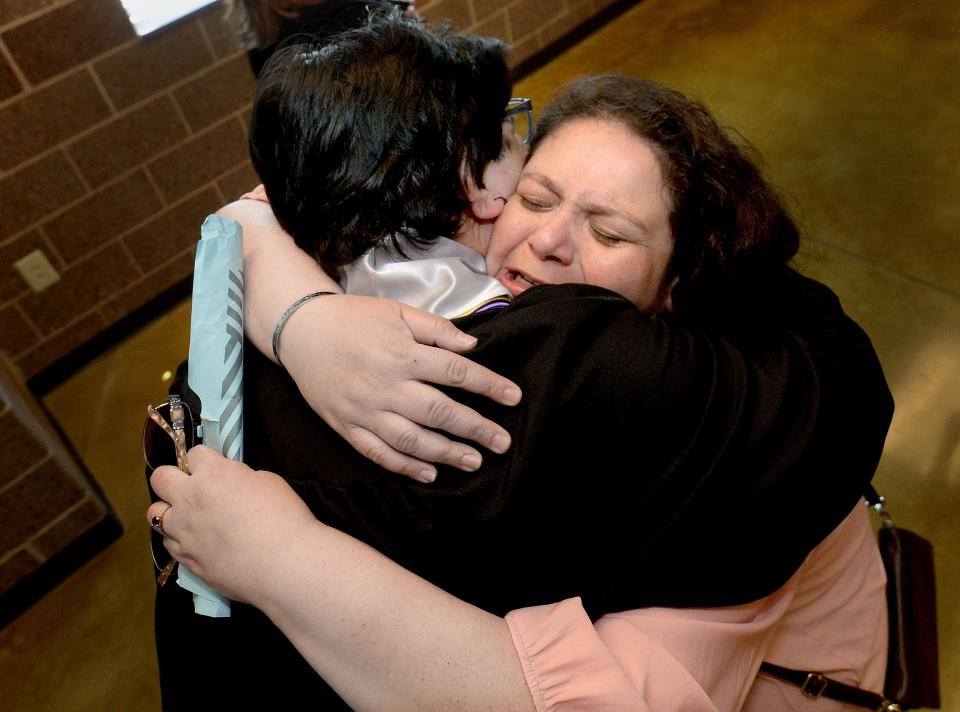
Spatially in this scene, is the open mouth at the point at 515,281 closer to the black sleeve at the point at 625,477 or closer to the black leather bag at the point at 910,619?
the black sleeve at the point at 625,477

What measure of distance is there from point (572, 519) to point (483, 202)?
0.60 metres

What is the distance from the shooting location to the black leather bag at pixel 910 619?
1.20 meters

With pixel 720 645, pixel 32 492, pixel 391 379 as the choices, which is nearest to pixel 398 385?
pixel 391 379

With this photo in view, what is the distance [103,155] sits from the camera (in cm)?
277

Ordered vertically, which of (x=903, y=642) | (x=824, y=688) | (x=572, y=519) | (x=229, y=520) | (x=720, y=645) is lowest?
(x=903, y=642)

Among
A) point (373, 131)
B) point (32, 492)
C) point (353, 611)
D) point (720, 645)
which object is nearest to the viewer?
point (353, 611)

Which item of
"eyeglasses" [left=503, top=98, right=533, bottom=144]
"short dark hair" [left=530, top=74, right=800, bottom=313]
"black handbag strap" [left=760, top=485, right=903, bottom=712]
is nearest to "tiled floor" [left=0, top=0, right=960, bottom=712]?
"black handbag strap" [left=760, top=485, right=903, bottom=712]

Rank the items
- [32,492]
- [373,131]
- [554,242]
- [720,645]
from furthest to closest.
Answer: [32,492]
[554,242]
[373,131]
[720,645]

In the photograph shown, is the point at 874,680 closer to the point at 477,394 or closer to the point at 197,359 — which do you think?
the point at 477,394

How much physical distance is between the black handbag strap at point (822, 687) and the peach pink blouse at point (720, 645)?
1 cm

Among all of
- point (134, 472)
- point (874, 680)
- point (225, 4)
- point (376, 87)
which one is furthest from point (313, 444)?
point (225, 4)

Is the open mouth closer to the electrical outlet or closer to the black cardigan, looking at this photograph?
the black cardigan

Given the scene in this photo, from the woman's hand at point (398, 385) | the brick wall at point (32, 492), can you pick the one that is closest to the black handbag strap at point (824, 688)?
the woman's hand at point (398, 385)

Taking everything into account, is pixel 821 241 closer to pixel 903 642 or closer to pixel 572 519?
pixel 903 642
